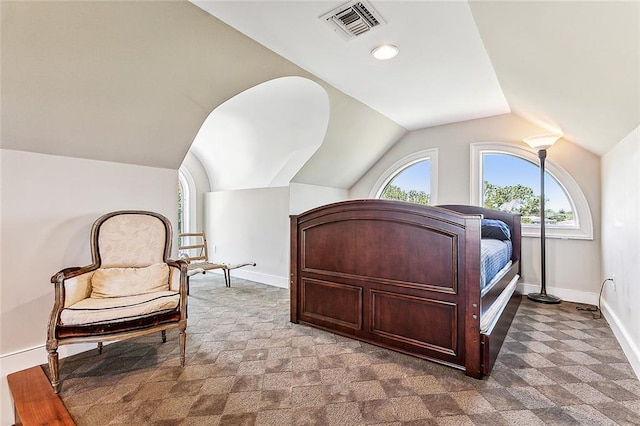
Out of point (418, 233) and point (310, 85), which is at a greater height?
point (310, 85)

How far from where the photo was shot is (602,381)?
1.90 m

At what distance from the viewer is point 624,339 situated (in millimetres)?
2312

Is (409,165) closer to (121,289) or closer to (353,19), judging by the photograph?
(353,19)

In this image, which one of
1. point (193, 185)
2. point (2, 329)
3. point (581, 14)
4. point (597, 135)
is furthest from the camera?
point (193, 185)

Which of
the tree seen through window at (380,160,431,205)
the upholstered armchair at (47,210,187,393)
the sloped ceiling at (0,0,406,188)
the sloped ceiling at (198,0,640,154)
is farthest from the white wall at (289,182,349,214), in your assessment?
the upholstered armchair at (47,210,187,393)

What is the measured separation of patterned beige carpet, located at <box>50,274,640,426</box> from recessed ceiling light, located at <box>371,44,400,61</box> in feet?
8.13

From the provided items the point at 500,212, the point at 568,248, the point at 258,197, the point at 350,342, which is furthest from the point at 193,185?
the point at 568,248

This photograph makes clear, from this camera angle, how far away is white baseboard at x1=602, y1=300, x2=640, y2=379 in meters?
2.01

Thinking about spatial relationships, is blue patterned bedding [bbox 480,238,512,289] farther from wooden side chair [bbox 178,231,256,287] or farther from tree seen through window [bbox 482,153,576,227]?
wooden side chair [bbox 178,231,256,287]

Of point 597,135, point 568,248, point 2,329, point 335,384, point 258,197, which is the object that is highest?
point 597,135

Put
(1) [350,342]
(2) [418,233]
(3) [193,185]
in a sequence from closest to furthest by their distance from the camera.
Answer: (2) [418,233] → (1) [350,342] → (3) [193,185]

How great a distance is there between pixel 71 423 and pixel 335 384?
4.69 ft

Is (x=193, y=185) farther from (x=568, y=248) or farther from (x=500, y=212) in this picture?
(x=568, y=248)

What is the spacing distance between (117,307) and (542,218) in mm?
4462
